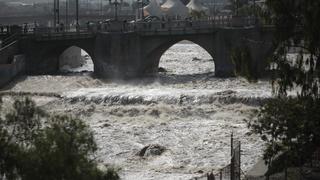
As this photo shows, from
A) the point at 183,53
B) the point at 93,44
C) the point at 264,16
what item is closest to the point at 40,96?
the point at 93,44

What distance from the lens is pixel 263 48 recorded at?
2665 inches

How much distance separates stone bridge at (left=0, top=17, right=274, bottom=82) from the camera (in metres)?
69.2

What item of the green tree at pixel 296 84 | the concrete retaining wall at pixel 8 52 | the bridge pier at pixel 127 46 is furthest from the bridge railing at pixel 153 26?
the green tree at pixel 296 84

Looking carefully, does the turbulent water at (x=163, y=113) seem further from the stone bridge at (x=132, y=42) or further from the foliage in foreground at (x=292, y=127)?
the foliage in foreground at (x=292, y=127)

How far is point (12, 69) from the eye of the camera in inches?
2598

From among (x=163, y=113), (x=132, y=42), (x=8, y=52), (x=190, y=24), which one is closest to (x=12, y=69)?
(x=8, y=52)

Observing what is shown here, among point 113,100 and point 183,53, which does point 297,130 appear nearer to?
point 113,100

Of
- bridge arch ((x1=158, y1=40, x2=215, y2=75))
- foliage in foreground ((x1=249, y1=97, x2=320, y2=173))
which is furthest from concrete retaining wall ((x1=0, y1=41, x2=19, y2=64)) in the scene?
foliage in foreground ((x1=249, y1=97, x2=320, y2=173))

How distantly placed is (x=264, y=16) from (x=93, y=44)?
49.0 metres

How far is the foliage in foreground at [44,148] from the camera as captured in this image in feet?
55.6

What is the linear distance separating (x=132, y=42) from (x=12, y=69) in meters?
12.5

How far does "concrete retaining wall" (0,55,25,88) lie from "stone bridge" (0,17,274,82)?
1417 mm

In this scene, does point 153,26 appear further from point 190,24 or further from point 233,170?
point 233,170

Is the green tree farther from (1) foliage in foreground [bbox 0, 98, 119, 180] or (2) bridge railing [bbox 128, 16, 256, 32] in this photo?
(2) bridge railing [bbox 128, 16, 256, 32]
